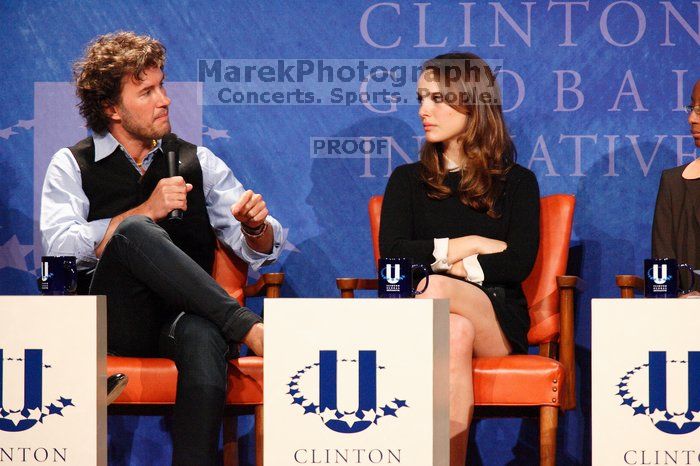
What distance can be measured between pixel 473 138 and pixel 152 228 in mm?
1162

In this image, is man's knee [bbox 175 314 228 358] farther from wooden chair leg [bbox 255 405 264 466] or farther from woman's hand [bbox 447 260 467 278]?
woman's hand [bbox 447 260 467 278]

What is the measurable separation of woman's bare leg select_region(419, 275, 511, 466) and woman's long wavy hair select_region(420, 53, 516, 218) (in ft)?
1.36

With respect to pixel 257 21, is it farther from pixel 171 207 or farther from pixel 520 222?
pixel 520 222

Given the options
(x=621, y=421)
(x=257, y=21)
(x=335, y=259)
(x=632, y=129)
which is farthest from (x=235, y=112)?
(x=621, y=421)

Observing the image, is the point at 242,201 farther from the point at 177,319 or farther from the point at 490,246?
the point at 490,246

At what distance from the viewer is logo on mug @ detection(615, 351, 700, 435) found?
230cm

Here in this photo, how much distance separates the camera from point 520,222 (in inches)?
125

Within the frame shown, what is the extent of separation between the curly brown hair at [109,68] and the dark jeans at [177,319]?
0.76m

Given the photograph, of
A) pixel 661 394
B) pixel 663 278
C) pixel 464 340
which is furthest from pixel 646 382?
pixel 464 340

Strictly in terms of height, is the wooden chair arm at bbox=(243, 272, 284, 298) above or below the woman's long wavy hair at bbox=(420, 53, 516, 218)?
below

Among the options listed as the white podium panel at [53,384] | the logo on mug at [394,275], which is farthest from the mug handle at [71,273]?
the logo on mug at [394,275]

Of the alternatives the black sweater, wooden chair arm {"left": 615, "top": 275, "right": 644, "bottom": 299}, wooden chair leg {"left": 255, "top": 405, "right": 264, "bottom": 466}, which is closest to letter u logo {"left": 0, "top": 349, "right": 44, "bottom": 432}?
wooden chair leg {"left": 255, "top": 405, "right": 264, "bottom": 466}

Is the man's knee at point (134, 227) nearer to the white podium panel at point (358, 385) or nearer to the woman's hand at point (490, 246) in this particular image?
the white podium panel at point (358, 385)

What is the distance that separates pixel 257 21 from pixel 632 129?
1519 millimetres
